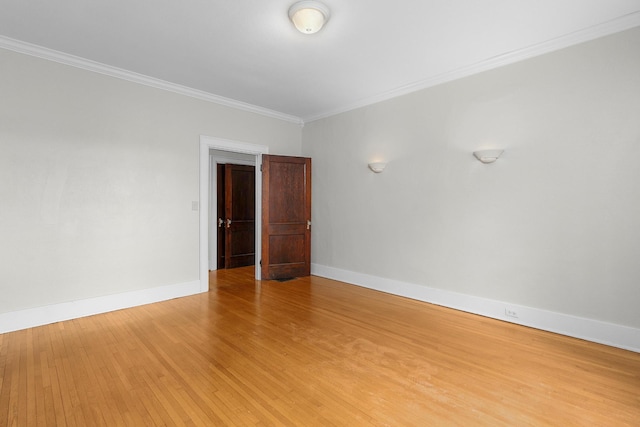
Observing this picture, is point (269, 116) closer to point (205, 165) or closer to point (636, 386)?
point (205, 165)

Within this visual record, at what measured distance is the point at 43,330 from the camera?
10.3 feet

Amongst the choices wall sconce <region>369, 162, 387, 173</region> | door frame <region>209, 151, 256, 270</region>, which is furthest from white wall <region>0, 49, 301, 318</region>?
wall sconce <region>369, 162, 387, 173</region>

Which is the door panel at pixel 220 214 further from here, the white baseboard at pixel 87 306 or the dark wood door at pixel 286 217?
the white baseboard at pixel 87 306

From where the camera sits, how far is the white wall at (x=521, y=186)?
9.23 feet

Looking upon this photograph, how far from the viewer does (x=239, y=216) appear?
650cm

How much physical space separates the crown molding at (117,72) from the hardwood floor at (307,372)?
114 inches

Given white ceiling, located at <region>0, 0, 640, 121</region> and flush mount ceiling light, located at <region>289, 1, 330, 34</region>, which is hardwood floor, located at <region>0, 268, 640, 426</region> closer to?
flush mount ceiling light, located at <region>289, 1, 330, 34</region>

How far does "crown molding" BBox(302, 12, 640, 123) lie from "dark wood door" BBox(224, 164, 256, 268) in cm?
316

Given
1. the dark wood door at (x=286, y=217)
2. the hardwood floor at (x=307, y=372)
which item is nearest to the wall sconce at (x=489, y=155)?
the hardwood floor at (x=307, y=372)

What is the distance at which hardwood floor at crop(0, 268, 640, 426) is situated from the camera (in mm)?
1883

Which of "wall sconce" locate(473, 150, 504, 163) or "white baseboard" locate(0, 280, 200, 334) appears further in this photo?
"wall sconce" locate(473, 150, 504, 163)

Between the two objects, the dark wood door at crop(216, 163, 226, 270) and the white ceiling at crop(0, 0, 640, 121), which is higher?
the white ceiling at crop(0, 0, 640, 121)

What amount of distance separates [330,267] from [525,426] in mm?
3853

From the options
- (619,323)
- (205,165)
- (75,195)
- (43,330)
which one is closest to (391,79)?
(205,165)
